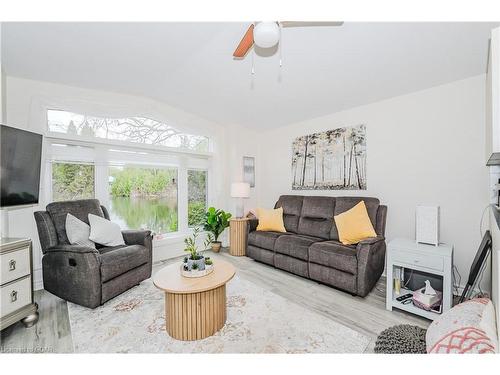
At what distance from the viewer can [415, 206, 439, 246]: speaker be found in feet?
6.95

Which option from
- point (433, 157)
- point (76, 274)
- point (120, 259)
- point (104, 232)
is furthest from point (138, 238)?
point (433, 157)

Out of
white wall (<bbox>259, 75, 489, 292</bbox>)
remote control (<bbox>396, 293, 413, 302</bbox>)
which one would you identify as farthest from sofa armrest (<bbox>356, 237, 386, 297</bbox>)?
white wall (<bbox>259, 75, 489, 292</bbox>)

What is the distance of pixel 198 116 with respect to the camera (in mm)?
Result: 4004

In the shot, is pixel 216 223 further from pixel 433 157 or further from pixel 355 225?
pixel 433 157

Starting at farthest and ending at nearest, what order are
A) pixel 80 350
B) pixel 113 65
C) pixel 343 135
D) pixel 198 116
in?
1. pixel 198 116
2. pixel 343 135
3. pixel 113 65
4. pixel 80 350

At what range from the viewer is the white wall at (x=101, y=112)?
2451mm

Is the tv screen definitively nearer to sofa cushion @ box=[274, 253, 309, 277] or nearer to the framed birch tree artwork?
sofa cushion @ box=[274, 253, 309, 277]

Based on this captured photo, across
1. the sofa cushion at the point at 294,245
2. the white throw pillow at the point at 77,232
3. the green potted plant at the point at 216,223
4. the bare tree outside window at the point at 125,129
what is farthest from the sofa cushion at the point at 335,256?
the bare tree outside window at the point at 125,129

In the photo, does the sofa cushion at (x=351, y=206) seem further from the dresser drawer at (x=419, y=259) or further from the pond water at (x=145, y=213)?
the pond water at (x=145, y=213)

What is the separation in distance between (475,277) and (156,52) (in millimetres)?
3415

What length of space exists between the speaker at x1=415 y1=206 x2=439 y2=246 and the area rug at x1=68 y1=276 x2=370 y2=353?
117 centimetres
